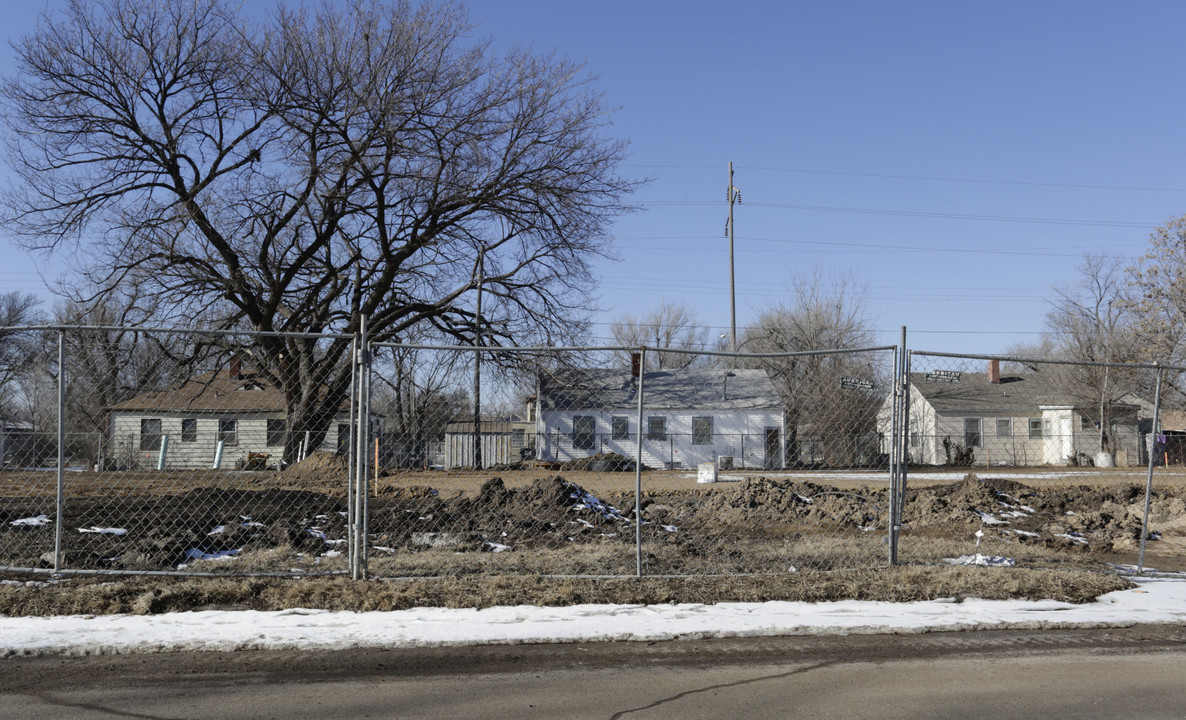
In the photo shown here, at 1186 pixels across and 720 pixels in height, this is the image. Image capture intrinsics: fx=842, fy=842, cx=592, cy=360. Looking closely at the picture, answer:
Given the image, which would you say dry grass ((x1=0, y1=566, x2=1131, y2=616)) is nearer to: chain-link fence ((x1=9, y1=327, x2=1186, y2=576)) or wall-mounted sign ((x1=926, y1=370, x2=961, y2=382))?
chain-link fence ((x1=9, y1=327, x2=1186, y2=576))

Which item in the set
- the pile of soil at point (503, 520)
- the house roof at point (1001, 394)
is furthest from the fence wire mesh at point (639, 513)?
the house roof at point (1001, 394)

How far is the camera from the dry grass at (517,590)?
6.50 metres

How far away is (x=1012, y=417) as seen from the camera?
43.5 meters

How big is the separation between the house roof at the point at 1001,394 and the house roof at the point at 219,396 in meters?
30.7

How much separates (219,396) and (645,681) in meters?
24.6

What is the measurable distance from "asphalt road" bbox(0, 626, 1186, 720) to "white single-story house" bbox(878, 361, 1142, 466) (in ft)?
117

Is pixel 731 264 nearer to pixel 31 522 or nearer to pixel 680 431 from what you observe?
pixel 680 431

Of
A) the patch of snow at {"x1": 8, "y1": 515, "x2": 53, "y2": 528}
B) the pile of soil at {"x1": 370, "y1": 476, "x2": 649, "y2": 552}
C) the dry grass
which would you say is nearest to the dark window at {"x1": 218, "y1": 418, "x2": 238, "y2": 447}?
the patch of snow at {"x1": 8, "y1": 515, "x2": 53, "y2": 528}

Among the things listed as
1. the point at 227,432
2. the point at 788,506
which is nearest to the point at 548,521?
the point at 788,506

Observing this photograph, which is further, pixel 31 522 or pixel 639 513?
pixel 31 522

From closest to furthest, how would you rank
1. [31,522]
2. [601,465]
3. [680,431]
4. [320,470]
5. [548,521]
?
[31,522] → [548,521] → [320,470] → [601,465] → [680,431]

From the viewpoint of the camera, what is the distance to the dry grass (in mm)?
6496

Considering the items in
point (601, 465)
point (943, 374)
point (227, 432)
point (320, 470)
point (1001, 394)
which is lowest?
point (601, 465)

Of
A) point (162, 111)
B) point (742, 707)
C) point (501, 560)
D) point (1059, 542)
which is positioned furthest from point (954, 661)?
point (162, 111)
